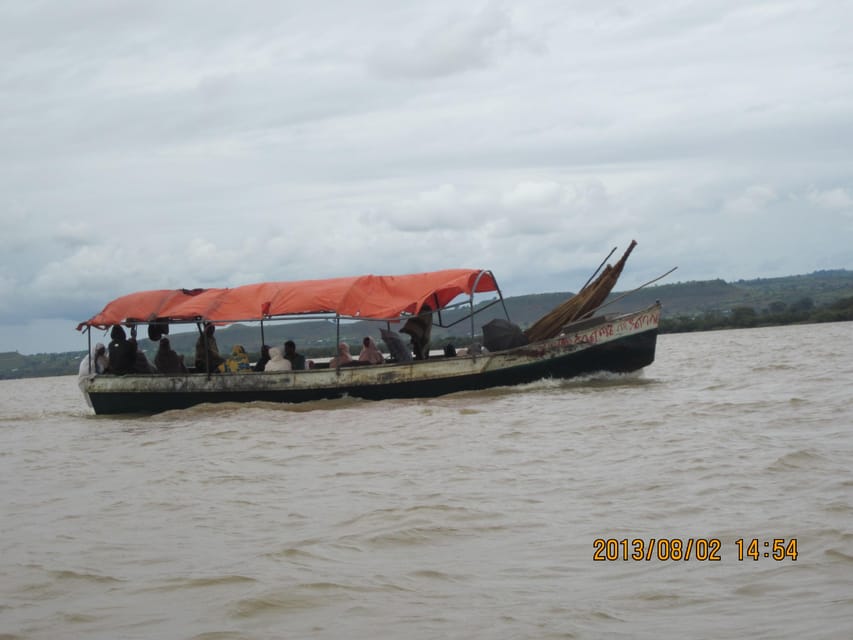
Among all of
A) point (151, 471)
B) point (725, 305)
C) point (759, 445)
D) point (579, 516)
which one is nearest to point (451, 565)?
point (579, 516)

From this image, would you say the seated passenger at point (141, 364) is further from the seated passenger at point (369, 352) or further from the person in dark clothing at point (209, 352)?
the seated passenger at point (369, 352)

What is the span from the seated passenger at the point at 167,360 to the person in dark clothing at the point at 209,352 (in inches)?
16.1

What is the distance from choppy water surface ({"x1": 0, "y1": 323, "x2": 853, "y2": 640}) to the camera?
523 centimetres

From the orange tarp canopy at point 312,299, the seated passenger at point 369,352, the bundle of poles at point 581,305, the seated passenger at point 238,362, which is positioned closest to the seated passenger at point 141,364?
the orange tarp canopy at point 312,299

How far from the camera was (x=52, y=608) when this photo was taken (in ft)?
19.3

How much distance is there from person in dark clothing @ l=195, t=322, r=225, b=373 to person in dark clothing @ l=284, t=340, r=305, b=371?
1322 millimetres

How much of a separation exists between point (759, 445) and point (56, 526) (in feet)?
22.8

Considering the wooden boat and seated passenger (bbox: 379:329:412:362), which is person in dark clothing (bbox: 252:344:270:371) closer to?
the wooden boat

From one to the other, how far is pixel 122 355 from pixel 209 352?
5.56 ft

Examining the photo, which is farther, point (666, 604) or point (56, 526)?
point (56, 526)

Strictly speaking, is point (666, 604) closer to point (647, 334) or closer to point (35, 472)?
point (35, 472)

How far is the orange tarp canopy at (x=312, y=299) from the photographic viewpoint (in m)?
17.8

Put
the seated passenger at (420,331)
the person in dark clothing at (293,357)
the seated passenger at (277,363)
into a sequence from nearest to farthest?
1. the seated passenger at (277,363)
2. the seated passenger at (420,331)
3. the person in dark clothing at (293,357)
